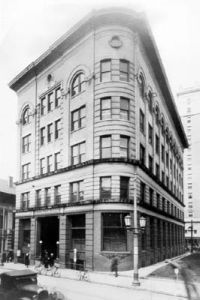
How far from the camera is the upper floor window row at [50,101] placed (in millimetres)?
40031

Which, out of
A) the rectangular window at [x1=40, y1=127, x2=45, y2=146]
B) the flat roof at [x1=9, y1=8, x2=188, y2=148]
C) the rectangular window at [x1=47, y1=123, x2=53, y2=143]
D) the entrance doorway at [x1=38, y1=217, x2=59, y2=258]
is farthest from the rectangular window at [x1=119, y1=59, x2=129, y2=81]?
the entrance doorway at [x1=38, y1=217, x2=59, y2=258]

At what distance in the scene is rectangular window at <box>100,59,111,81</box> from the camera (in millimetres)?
33750

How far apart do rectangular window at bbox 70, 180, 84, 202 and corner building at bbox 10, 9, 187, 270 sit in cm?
10

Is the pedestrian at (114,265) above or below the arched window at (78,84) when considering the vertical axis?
below

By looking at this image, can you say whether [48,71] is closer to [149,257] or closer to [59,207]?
[59,207]

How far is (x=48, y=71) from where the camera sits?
4141cm

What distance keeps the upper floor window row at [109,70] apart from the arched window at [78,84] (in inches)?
108

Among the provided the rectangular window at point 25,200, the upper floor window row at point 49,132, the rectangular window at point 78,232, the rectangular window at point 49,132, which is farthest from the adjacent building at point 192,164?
the rectangular window at point 78,232

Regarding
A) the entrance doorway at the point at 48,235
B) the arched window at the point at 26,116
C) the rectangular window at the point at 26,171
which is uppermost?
the arched window at the point at 26,116

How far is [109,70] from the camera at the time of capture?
3375 cm

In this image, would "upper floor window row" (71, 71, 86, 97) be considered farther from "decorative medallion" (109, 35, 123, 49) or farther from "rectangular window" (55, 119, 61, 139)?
"decorative medallion" (109, 35, 123, 49)

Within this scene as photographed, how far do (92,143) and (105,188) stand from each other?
14.3 ft

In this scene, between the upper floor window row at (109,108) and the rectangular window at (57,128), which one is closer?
Result: the upper floor window row at (109,108)

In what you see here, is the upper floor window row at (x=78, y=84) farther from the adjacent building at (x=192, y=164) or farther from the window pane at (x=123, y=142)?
the adjacent building at (x=192, y=164)
